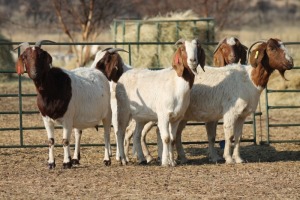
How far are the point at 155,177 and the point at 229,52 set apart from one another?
399cm

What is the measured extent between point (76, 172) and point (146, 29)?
49.3ft

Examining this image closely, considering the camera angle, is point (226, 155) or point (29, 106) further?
point (29, 106)

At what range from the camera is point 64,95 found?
13.5 m

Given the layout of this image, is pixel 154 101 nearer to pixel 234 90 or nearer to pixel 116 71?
pixel 116 71

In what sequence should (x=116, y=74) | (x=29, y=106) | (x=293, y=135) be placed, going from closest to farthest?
(x=116, y=74) < (x=293, y=135) < (x=29, y=106)

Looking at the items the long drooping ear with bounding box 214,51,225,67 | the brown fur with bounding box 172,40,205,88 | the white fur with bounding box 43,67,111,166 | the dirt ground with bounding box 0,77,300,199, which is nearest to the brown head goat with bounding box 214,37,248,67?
the long drooping ear with bounding box 214,51,225,67

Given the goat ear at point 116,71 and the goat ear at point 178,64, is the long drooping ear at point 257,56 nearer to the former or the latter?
the goat ear at point 178,64

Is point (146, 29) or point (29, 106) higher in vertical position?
point (146, 29)

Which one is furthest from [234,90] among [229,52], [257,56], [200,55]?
[229,52]

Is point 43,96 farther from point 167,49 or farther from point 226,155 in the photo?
point 167,49

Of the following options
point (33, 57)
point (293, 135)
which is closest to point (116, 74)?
point (33, 57)

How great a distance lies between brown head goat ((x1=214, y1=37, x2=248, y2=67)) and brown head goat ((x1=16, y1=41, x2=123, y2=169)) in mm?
2705

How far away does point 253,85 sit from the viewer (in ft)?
48.4

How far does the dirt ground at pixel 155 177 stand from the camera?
455 inches
